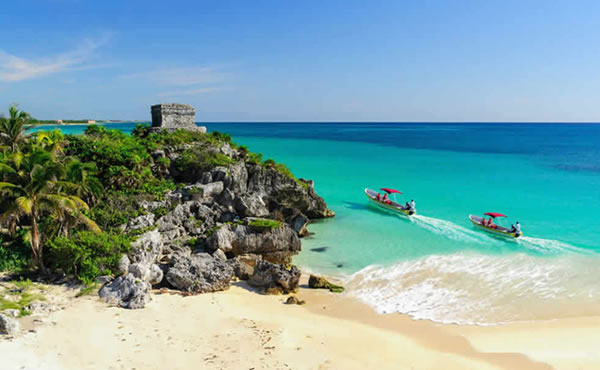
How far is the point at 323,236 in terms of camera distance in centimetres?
2034

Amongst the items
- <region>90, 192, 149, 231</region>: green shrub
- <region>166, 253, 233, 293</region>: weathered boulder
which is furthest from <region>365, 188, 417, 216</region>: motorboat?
<region>90, 192, 149, 231</region>: green shrub

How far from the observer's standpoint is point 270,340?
987 cm

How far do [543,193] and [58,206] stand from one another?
111 ft

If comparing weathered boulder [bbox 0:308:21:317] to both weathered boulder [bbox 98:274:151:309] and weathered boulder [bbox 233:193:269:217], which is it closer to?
weathered boulder [bbox 98:274:151:309]

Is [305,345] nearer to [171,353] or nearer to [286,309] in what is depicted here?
[286,309]

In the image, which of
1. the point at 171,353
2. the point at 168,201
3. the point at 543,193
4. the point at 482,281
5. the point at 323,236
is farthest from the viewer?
the point at 543,193

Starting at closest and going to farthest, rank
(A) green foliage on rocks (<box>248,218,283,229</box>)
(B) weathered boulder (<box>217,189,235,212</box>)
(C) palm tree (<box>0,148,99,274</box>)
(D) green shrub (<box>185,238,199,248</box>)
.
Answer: (C) palm tree (<box>0,148,99,274</box>) → (D) green shrub (<box>185,238,199,248</box>) → (A) green foliage on rocks (<box>248,218,283,229</box>) → (B) weathered boulder (<box>217,189,235,212</box>)

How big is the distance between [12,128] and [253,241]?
42.9 feet

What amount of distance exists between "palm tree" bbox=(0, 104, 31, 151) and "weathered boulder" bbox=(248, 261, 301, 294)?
44.9 ft

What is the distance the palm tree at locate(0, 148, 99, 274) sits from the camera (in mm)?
11188

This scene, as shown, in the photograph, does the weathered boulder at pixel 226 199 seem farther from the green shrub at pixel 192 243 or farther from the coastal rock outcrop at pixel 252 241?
the green shrub at pixel 192 243

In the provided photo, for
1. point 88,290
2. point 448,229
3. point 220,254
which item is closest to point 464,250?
point 448,229

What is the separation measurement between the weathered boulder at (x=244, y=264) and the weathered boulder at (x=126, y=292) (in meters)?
3.37

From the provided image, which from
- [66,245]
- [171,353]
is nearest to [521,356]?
[171,353]
